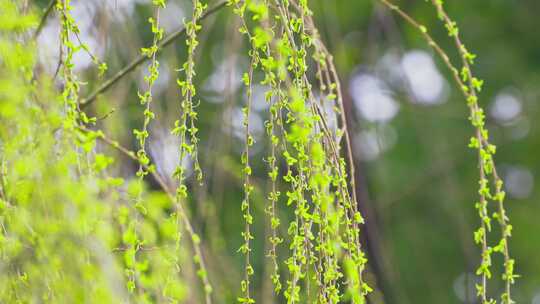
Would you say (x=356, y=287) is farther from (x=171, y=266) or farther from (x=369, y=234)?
(x=369, y=234)

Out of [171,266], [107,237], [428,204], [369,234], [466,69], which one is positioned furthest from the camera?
[428,204]

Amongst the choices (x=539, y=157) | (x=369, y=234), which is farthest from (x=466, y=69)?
(x=539, y=157)

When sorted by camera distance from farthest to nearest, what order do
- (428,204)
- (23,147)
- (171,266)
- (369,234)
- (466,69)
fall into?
(428,204), (369,234), (466,69), (171,266), (23,147)

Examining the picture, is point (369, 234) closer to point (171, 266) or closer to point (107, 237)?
point (171, 266)

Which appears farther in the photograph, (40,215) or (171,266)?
(171,266)

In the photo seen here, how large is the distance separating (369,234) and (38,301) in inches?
51.9

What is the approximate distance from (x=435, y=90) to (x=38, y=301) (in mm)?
3183

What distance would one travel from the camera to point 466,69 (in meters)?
1.19

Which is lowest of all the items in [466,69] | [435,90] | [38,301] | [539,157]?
[38,301]

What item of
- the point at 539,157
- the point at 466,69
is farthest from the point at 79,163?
the point at 539,157

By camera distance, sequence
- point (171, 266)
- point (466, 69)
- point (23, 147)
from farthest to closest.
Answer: point (466, 69) → point (171, 266) → point (23, 147)

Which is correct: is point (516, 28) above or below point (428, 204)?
above

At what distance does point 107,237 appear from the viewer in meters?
0.67

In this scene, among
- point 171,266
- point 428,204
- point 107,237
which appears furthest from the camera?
point 428,204
